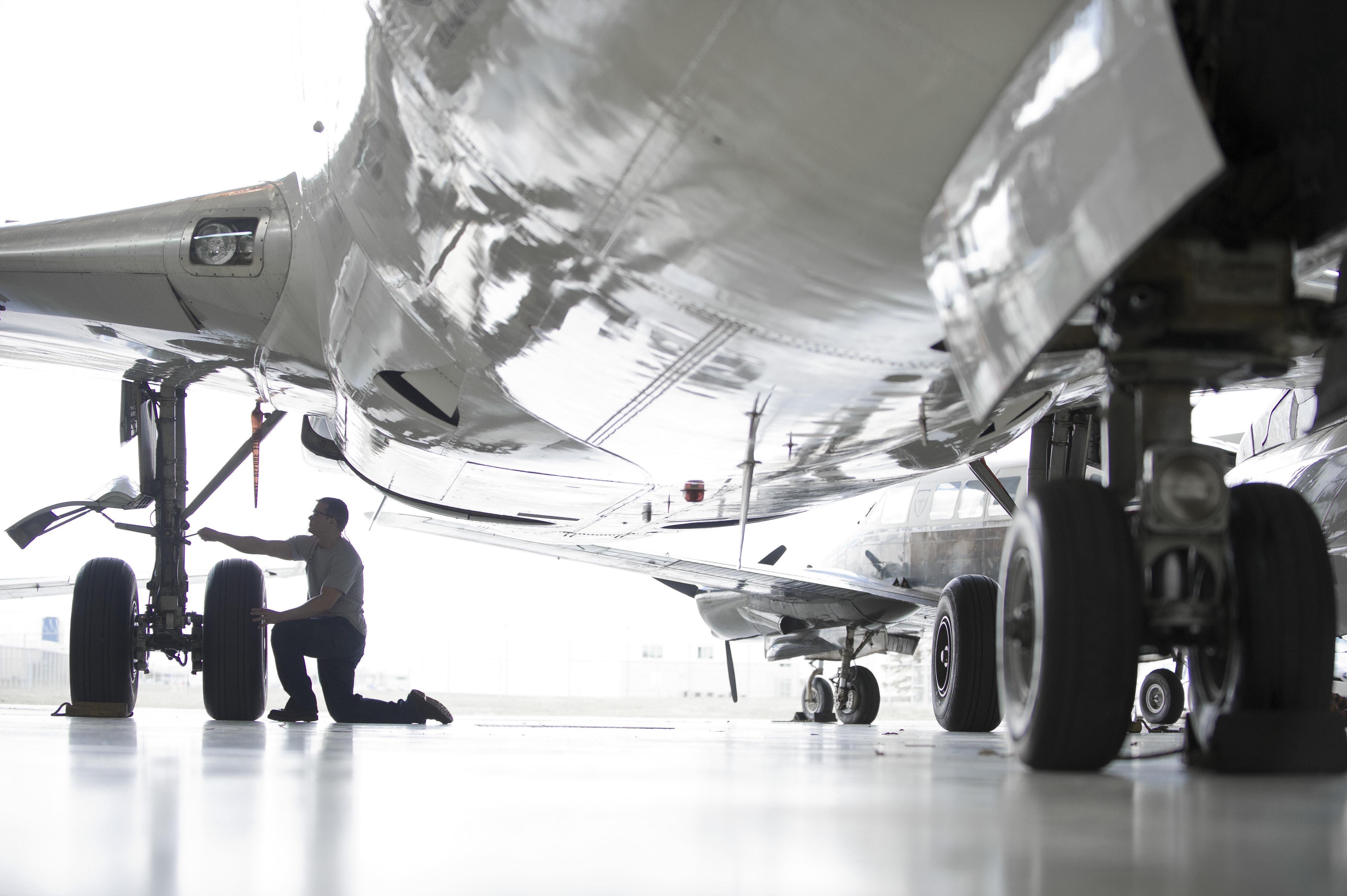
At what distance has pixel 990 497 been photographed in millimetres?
12438

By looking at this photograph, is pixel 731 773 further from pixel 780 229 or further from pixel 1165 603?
pixel 780 229

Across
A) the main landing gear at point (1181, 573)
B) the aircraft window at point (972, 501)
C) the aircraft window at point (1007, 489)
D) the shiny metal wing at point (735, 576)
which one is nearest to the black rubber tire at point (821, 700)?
the shiny metal wing at point (735, 576)

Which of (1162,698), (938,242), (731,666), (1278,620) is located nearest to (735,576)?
(731,666)

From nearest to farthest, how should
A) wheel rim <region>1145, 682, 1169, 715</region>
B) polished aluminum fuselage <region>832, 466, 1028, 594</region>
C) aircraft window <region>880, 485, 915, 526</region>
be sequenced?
wheel rim <region>1145, 682, 1169, 715</region> < polished aluminum fuselage <region>832, 466, 1028, 594</region> < aircraft window <region>880, 485, 915, 526</region>

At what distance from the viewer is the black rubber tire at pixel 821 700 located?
12.5 m

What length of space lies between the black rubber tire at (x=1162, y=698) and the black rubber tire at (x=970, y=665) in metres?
6.23

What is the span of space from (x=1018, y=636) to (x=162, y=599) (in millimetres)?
5809

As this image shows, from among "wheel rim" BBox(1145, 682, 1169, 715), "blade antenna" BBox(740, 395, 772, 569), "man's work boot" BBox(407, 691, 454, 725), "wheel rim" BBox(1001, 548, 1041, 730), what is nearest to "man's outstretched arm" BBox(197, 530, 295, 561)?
"man's work boot" BBox(407, 691, 454, 725)

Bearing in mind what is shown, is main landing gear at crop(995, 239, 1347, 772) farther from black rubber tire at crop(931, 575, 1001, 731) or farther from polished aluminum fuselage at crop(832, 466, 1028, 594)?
polished aluminum fuselage at crop(832, 466, 1028, 594)

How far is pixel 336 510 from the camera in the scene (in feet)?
22.7

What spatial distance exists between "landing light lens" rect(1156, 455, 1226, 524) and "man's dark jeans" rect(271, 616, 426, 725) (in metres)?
4.93

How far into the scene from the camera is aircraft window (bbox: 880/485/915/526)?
12992 mm

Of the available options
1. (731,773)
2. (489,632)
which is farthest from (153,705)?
(731,773)

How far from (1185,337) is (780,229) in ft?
2.83
